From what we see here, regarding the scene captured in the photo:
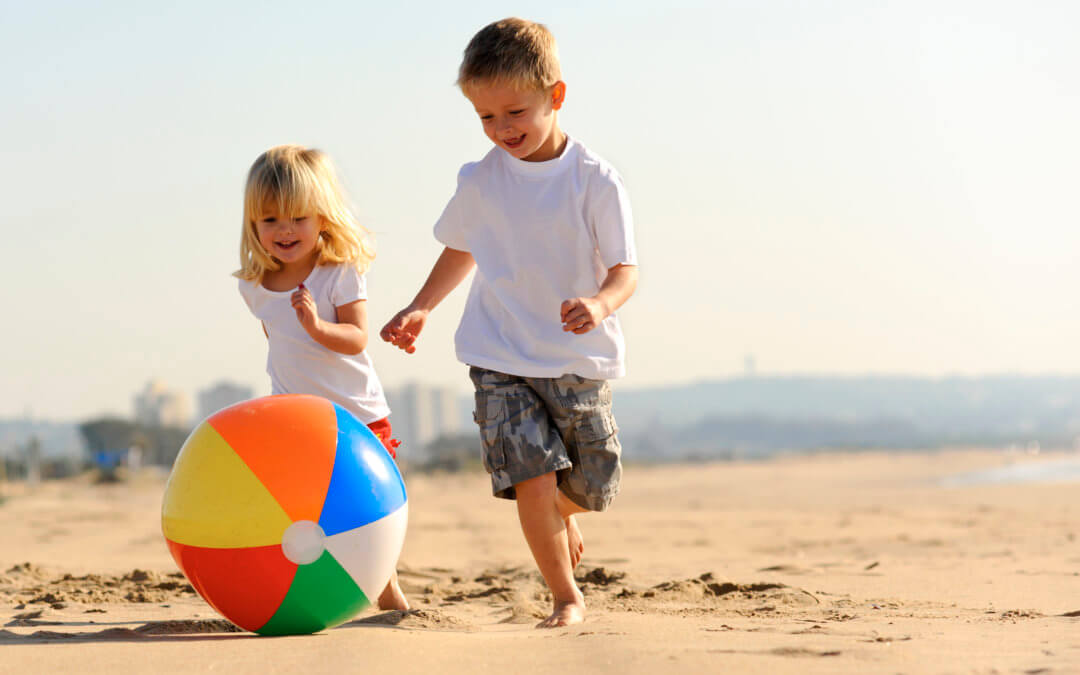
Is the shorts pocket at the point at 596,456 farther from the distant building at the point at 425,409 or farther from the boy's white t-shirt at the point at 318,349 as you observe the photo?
the distant building at the point at 425,409

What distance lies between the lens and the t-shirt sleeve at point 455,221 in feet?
13.8

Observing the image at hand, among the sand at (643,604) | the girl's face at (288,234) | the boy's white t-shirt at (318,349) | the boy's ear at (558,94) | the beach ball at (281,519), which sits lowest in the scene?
the sand at (643,604)

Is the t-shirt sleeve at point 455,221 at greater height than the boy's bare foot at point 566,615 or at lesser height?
greater

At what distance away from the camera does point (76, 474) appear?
2398 cm

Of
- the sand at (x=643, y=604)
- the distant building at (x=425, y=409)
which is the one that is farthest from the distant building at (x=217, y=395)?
the sand at (x=643, y=604)

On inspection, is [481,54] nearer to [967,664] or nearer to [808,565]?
[967,664]

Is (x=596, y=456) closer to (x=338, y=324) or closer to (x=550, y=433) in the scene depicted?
(x=550, y=433)

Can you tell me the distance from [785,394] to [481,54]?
462 feet

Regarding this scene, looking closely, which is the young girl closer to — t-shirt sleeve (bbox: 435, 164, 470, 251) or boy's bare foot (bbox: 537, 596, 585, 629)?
t-shirt sleeve (bbox: 435, 164, 470, 251)

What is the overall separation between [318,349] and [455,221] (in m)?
0.72

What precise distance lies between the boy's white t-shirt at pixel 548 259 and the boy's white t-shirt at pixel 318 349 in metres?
0.52

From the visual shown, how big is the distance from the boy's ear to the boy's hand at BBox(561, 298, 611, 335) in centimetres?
85

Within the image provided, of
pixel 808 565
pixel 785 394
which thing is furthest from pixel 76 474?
pixel 785 394

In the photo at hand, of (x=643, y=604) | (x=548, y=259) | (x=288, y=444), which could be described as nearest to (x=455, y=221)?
(x=548, y=259)
